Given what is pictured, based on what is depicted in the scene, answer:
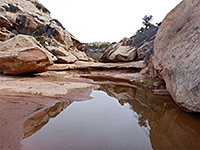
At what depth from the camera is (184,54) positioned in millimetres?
3523

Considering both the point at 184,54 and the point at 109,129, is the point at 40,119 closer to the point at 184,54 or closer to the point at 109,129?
the point at 109,129

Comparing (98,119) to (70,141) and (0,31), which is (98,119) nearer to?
(70,141)

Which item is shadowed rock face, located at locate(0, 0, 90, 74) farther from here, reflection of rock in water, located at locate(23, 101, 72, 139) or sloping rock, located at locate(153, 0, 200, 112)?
sloping rock, located at locate(153, 0, 200, 112)

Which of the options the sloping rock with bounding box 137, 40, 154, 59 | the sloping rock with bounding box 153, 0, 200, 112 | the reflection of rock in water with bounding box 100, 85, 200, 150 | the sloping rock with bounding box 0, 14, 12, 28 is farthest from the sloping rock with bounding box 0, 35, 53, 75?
the sloping rock with bounding box 137, 40, 154, 59

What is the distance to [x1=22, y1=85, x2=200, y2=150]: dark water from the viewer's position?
2.21m

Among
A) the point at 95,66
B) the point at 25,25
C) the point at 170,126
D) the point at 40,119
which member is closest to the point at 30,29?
the point at 25,25

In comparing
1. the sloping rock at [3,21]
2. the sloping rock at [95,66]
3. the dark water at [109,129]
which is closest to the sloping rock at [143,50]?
the sloping rock at [95,66]

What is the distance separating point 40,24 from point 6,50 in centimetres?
1523

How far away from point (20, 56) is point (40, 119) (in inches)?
218

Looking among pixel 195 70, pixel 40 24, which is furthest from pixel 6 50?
pixel 40 24

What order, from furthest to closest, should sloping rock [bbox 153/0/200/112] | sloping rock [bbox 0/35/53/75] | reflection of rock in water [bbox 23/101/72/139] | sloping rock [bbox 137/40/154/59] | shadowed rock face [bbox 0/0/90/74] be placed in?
sloping rock [bbox 137/40/154/59] < shadowed rock face [bbox 0/0/90/74] < sloping rock [bbox 0/35/53/75] < sloping rock [bbox 153/0/200/112] < reflection of rock in water [bbox 23/101/72/139]

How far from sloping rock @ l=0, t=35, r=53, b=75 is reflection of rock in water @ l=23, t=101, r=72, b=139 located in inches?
187

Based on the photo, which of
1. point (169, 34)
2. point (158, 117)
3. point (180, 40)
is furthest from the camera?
point (169, 34)

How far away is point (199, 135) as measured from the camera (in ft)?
8.52
